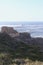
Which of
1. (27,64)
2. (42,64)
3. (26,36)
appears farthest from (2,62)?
(26,36)

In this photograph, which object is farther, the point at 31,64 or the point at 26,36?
the point at 26,36

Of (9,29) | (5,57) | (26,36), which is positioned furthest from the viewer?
(9,29)

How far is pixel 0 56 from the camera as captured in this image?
390 inches

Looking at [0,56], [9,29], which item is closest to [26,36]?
[9,29]

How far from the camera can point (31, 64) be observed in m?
A: 9.11

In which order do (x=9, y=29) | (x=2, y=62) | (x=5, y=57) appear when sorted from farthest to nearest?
(x=9, y=29)
(x=5, y=57)
(x=2, y=62)

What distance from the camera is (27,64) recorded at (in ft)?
29.9

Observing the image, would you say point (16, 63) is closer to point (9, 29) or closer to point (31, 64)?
point (31, 64)

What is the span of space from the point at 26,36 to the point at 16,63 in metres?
22.6

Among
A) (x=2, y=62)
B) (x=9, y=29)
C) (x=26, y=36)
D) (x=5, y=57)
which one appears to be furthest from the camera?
(x=9, y=29)

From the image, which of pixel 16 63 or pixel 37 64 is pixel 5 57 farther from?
pixel 37 64

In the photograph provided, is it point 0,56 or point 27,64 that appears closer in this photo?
point 27,64

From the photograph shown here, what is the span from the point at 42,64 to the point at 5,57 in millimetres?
1347

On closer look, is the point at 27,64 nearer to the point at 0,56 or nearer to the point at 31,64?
the point at 31,64
